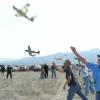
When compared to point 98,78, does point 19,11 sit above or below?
above

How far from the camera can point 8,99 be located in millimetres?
22172

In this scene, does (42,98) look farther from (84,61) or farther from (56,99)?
(84,61)

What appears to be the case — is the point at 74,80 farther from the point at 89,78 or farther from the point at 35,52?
the point at 35,52

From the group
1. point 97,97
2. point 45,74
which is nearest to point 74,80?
point 97,97

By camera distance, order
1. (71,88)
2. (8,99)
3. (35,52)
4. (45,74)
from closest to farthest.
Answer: (71,88), (8,99), (35,52), (45,74)

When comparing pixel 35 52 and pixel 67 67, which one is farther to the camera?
pixel 35 52

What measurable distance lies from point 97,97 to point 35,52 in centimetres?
2056

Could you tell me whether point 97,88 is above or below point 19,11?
below

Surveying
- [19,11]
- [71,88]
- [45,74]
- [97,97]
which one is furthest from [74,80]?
[45,74]

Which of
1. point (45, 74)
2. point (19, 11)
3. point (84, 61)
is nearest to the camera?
point (84, 61)

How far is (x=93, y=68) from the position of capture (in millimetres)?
13656

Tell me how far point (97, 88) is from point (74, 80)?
252 cm

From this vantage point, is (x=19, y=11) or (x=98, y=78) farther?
(x=19, y=11)

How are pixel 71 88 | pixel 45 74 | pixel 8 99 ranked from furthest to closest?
pixel 45 74, pixel 8 99, pixel 71 88
